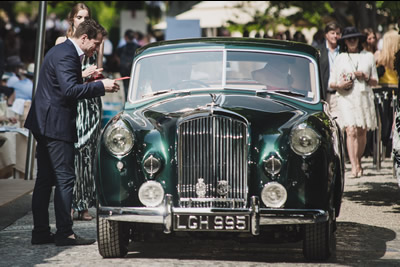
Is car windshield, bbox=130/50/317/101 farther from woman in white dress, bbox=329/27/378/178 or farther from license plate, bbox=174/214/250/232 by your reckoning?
woman in white dress, bbox=329/27/378/178

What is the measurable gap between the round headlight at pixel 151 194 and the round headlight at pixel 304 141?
105cm

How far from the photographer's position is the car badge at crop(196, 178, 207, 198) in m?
6.40

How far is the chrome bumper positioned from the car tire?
0.19 meters

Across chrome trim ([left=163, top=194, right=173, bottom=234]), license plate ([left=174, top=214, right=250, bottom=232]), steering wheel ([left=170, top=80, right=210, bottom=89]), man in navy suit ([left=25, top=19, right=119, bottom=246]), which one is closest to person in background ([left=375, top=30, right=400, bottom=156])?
steering wheel ([left=170, top=80, right=210, bottom=89])

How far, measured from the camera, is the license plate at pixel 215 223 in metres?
6.19

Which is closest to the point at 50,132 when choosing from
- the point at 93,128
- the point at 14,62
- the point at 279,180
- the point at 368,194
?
the point at 93,128

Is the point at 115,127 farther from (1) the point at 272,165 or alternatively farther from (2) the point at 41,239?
(2) the point at 41,239

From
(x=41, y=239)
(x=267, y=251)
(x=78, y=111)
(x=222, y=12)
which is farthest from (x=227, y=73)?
(x=222, y=12)

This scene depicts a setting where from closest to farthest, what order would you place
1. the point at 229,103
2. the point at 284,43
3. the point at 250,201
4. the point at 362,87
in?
the point at 250,201 < the point at 229,103 < the point at 284,43 < the point at 362,87

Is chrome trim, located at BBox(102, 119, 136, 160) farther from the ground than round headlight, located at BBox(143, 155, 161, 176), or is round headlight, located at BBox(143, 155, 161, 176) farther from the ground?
chrome trim, located at BBox(102, 119, 136, 160)

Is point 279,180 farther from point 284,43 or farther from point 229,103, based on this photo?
point 284,43

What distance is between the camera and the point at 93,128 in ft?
28.5

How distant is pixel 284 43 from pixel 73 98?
2031 millimetres

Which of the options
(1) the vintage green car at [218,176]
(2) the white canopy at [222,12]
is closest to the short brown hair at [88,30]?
(1) the vintage green car at [218,176]
